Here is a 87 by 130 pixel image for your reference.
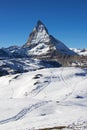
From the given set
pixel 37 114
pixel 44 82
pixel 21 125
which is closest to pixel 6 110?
pixel 37 114

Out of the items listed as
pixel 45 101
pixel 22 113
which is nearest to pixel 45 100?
pixel 45 101

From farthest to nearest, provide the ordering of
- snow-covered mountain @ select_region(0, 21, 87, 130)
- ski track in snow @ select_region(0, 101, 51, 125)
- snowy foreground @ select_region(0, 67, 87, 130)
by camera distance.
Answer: ski track in snow @ select_region(0, 101, 51, 125) < snowy foreground @ select_region(0, 67, 87, 130) < snow-covered mountain @ select_region(0, 21, 87, 130)

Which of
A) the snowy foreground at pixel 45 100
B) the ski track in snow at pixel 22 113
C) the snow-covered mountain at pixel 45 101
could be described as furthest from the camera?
the ski track in snow at pixel 22 113

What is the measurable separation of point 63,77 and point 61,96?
27.6m

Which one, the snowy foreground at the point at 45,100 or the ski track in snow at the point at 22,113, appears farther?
the ski track in snow at the point at 22,113

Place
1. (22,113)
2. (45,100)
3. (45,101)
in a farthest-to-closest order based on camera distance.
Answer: (45,100), (45,101), (22,113)

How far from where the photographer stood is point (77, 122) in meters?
43.2

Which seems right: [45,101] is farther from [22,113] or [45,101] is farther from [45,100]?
[22,113]

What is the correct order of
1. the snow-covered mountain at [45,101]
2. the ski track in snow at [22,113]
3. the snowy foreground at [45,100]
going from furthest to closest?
the ski track in snow at [22,113] < the snowy foreground at [45,100] < the snow-covered mountain at [45,101]

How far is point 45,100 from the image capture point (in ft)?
272

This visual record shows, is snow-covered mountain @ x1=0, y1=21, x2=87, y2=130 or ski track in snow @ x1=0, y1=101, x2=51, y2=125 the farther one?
ski track in snow @ x1=0, y1=101, x2=51, y2=125

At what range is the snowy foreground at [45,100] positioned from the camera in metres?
46.9

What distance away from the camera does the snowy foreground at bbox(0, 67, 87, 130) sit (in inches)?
1848

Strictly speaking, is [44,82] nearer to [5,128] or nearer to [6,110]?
[6,110]
